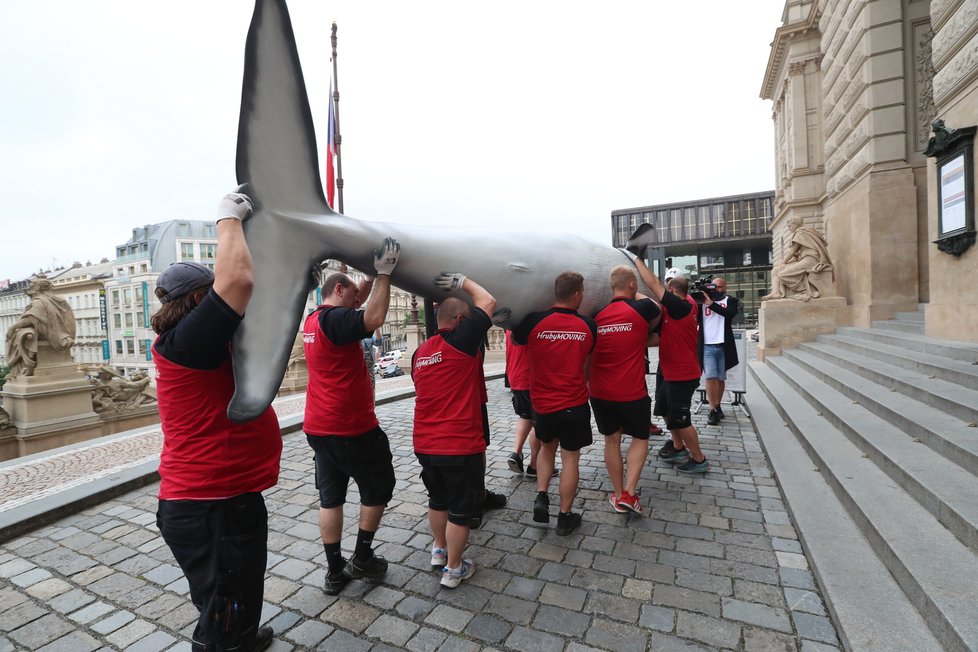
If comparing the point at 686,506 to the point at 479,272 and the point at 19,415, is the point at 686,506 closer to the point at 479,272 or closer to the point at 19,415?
the point at 479,272

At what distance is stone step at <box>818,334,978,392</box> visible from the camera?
4.75m

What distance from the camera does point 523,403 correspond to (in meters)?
4.76

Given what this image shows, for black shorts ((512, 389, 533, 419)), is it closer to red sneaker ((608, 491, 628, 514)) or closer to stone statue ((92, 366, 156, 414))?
red sneaker ((608, 491, 628, 514))

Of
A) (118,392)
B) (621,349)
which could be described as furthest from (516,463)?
(118,392)

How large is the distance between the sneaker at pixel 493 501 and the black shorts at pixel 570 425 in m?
0.91

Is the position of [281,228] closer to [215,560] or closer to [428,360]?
[428,360]

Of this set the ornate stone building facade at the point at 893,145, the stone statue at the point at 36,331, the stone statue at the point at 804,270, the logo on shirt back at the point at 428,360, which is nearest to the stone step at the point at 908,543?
the logo on shirt back at the point at 428,360

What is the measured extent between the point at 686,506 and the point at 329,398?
3010 millimetres

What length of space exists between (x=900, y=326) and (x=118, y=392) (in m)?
15.0

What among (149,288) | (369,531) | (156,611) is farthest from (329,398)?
(149,288)

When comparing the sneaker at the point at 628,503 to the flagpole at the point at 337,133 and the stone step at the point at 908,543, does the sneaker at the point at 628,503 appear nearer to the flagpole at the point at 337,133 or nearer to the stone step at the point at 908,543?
the stone step at the point at 908,543

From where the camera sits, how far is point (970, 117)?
5.84m

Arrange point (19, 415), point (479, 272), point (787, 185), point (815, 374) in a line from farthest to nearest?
1. point (787, 185)
2. point (19, 415)
3. point (815, 374)
4. point (479, 272)

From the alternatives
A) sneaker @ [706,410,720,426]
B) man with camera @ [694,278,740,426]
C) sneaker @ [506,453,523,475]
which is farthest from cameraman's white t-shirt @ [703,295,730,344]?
sneaker @ [506,453,523,475]
